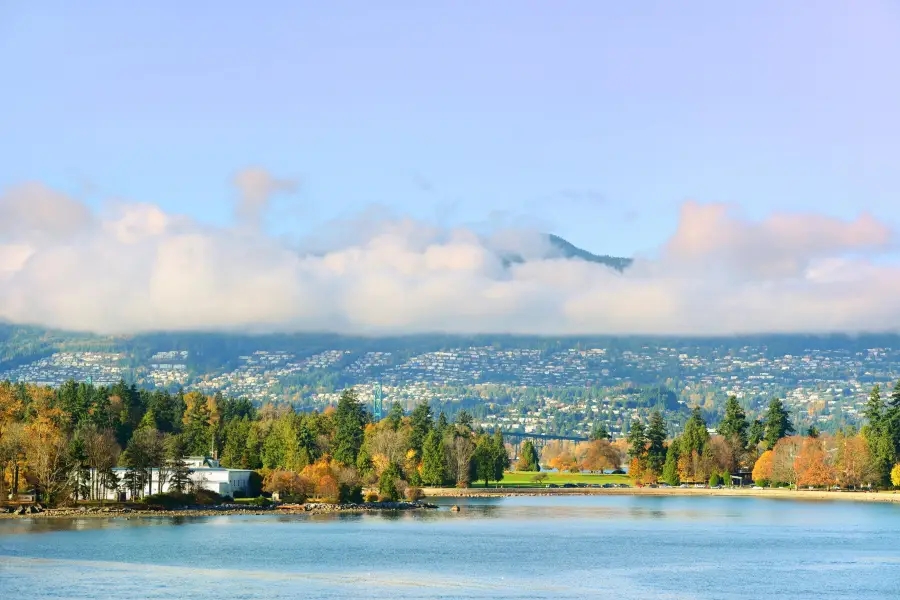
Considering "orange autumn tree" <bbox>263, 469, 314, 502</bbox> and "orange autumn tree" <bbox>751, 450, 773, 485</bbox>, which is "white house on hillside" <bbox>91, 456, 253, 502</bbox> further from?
"orange autumn tree" <bbox>751, 450, 773, 485</bbox>

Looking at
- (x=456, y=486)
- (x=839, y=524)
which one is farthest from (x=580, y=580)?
(x=456, y=486)

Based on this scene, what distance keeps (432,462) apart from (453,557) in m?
92.9

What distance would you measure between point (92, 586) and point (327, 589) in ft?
44.7

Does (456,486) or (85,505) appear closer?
(85,505)

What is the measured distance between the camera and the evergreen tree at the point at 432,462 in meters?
188

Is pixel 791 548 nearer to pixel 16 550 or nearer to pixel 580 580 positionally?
pixel 580 580

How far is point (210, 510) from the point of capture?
137500mm

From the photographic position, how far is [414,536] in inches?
4434

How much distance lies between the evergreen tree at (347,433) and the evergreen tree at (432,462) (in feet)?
31.7

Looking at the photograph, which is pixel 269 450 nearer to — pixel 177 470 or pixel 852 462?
pixel 177 470

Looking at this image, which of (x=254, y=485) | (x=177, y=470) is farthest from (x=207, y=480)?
(x=254, y=485)

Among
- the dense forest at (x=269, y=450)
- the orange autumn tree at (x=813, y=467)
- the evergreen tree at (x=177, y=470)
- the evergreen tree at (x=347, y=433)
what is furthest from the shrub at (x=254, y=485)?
the orange autumn tree at (x=813, y=467)

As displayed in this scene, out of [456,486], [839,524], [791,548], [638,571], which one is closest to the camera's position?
[638,571]

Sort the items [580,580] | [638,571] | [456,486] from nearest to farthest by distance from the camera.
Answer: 1. [580,580]
2. [638,571]
3. [456,486]
